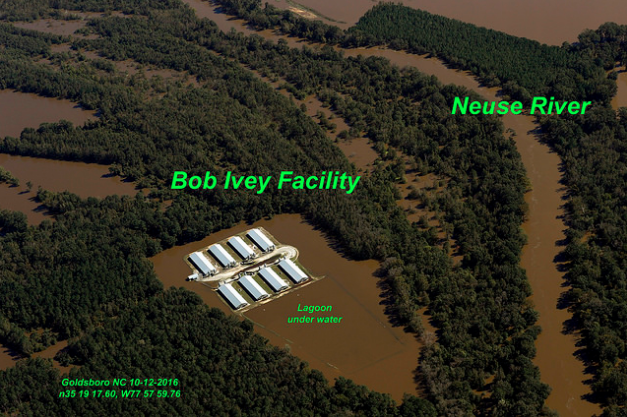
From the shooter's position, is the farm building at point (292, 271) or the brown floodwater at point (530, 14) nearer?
the farm building at point (292, 271)

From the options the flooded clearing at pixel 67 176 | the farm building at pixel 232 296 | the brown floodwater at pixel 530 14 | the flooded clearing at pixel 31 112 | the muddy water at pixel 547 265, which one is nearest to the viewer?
the muddy water at pixel 547 265

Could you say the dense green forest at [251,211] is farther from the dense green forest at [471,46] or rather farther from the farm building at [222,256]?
the dense green forest at [471,46]

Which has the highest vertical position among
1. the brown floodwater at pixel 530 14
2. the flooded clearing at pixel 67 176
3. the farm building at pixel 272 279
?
the brown floodwater at pixel 530 14

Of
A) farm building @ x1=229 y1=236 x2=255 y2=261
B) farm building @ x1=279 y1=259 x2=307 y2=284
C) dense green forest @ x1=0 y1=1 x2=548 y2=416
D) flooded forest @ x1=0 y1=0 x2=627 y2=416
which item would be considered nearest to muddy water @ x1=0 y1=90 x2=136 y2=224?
flooded forest @ x1=0 y1=0 x2=627 y2=416

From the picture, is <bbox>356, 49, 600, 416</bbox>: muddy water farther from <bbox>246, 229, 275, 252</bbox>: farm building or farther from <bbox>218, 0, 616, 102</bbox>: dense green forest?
<bbox>246, 229, 275, 252</bbox>: farm building

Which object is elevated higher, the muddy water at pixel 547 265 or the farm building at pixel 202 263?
the muddy water at pixel 547 265

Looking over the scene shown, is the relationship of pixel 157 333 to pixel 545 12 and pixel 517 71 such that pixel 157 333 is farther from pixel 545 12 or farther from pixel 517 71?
pixel 545 12

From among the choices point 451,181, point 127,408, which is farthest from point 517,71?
point 127,408

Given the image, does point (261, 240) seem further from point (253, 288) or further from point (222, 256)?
point (253, 288)

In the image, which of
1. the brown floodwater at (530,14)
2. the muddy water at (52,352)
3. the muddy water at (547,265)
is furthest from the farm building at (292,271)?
the brown floodwater at (530,14)
